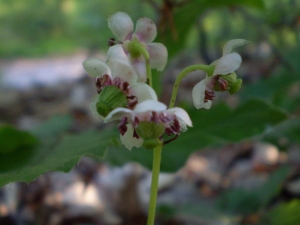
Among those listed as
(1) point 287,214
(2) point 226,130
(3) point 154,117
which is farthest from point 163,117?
(1) point 287,214

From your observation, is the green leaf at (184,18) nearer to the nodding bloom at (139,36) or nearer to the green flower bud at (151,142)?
the nodding bloom at (139,36)

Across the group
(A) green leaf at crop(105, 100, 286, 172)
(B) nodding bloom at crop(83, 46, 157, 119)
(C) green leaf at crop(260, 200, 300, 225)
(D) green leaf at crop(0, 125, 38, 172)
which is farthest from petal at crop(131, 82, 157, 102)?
(C) green leaf at crop(260, 200, 300, 225)

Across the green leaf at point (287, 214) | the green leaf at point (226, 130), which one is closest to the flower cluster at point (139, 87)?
the green leaf at point (226, 130)

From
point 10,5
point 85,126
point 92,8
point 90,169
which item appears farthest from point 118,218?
point 10,5

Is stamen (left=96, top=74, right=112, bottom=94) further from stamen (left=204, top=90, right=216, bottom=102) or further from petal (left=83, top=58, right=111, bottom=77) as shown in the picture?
stamen (left=204, top=90, right=216, bottom=102)

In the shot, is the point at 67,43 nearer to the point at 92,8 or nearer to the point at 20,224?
the point at 92,8
